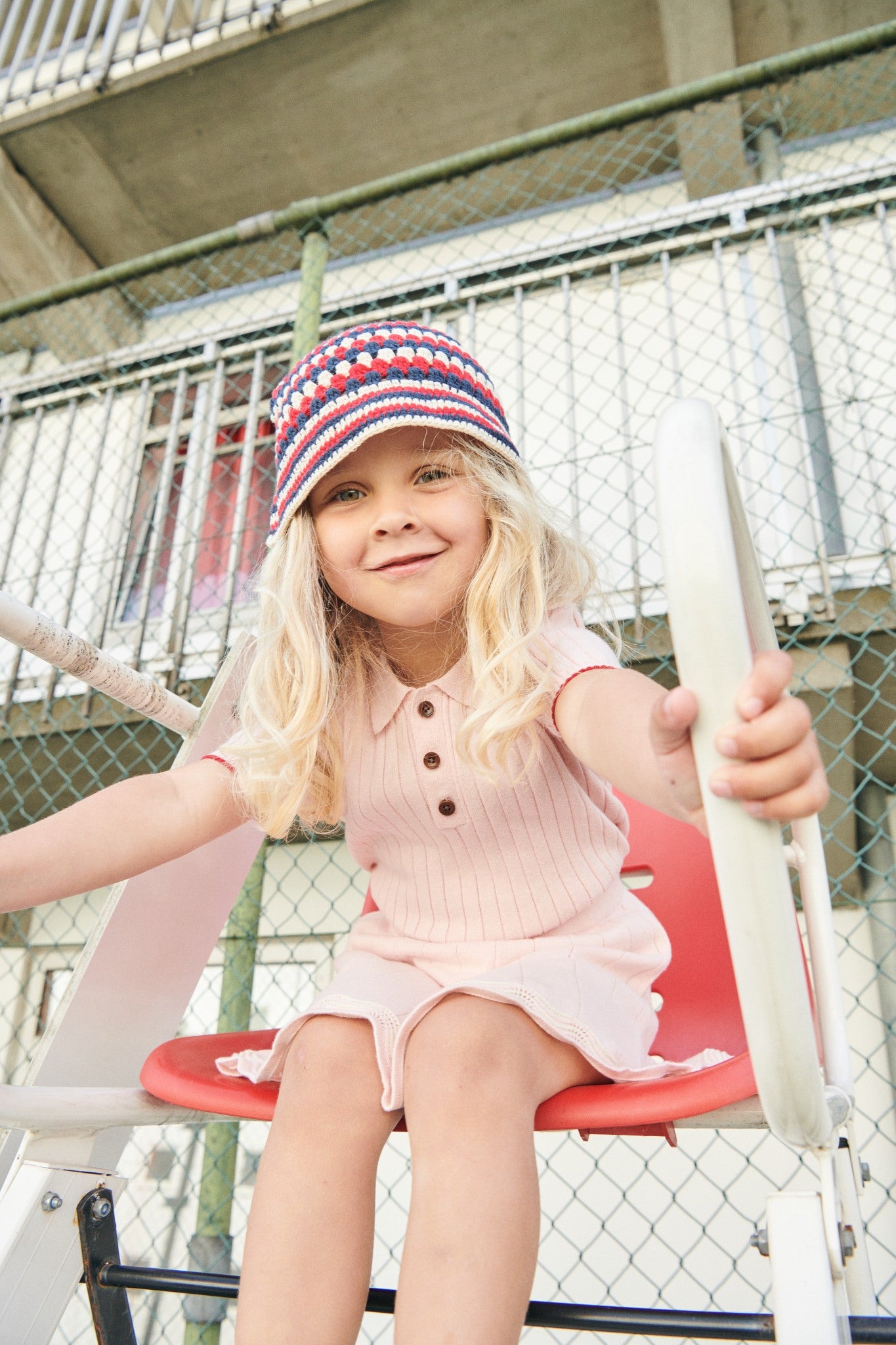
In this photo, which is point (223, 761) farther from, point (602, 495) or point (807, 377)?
point (807, 377)

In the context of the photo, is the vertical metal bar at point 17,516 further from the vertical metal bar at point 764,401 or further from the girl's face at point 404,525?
the girl's face at point 404,525

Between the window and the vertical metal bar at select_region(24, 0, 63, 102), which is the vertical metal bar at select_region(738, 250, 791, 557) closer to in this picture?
the window

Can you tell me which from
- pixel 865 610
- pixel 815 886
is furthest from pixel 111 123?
pixel 815 886

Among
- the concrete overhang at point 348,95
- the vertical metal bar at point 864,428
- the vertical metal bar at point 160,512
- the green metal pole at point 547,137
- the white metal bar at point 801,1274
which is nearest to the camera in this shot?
the white metal bar at point 801,1274

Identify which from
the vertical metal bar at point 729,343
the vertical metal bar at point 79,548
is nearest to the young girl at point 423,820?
the vertical metal bar at point 729,343

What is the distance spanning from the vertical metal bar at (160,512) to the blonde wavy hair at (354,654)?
144 centimetres

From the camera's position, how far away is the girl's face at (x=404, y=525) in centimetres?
75

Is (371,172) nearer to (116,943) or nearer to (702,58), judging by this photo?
(702,58)

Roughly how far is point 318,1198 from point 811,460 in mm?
1842

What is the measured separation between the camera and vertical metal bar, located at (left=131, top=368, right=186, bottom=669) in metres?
2.23

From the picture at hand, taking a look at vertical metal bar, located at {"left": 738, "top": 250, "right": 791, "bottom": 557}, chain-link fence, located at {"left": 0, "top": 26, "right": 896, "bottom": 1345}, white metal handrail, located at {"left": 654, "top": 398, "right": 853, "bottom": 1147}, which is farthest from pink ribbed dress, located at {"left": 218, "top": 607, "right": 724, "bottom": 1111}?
vertical metal bar, located at {"left": 738, "top": 250, "right": 791, "bottom": 557}

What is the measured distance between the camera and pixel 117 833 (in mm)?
658

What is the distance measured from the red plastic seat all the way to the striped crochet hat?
0.41 metres

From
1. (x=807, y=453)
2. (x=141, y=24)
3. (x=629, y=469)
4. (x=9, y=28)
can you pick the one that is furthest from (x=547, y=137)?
(x=9, y=28)
